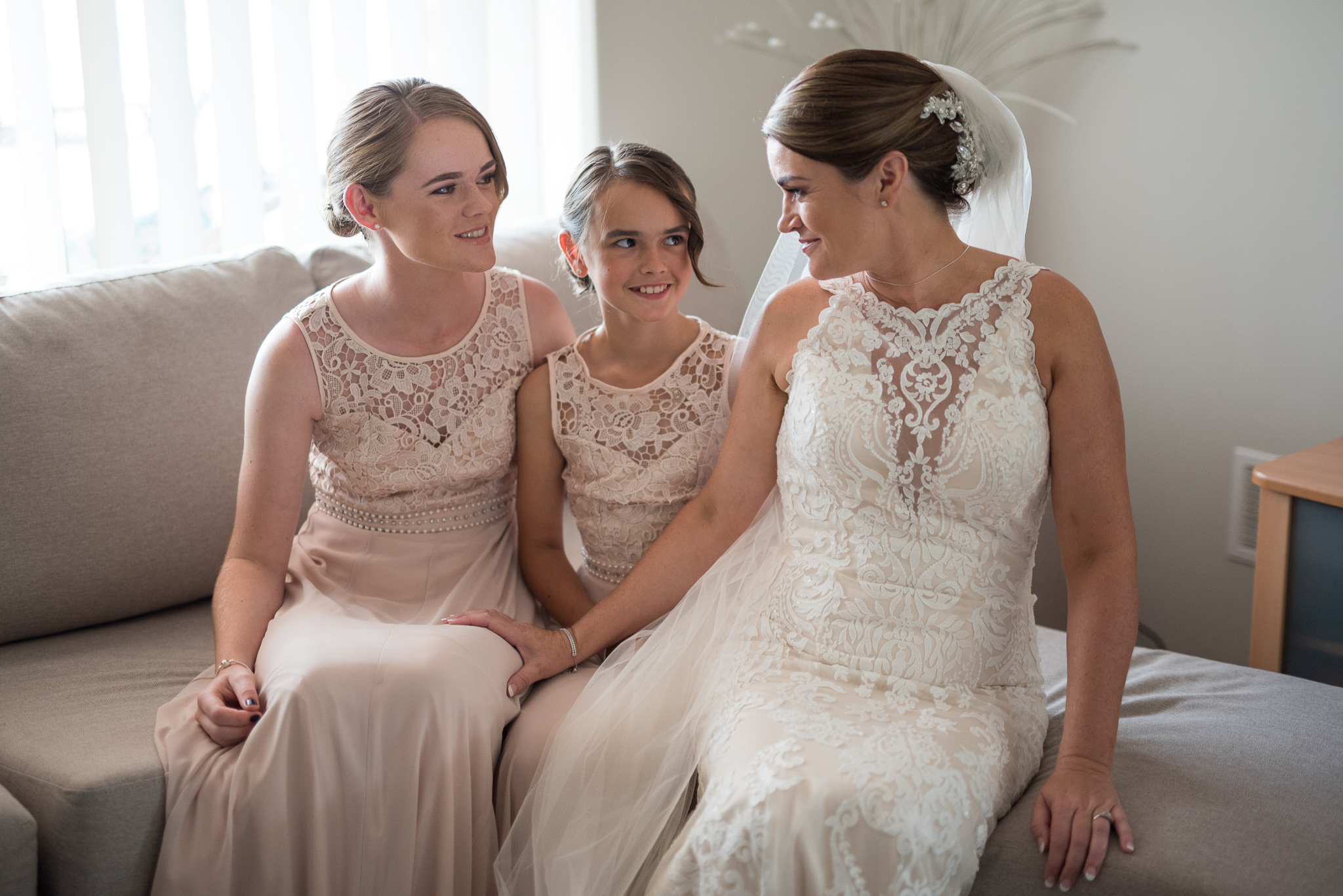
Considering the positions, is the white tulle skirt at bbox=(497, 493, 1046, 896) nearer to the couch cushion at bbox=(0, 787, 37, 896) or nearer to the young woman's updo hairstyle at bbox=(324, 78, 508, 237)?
the couch cushion at bbox=(0, 787, 37, 896)

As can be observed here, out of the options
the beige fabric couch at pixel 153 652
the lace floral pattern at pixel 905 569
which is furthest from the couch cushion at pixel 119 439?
the lace floral pattern at pixel 905 569

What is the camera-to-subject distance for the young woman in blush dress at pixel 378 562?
4.38ft

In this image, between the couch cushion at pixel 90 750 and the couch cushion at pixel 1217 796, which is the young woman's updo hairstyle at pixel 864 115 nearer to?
the couch cushion at pixel 1217 796

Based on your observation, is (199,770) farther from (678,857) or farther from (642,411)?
(642,411)

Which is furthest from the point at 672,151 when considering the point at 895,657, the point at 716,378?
the point at 895,657

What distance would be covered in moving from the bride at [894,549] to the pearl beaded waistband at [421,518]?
0.27 metres

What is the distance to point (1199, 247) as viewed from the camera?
2311mm

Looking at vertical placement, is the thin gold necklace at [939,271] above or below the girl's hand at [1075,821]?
above

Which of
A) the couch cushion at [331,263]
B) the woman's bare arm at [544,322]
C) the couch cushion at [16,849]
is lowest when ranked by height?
the couch cushion at [16,849]

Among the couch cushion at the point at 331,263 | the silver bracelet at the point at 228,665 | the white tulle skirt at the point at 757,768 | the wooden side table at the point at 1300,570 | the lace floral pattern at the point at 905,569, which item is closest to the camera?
the white tulle skirt at the point at 757,768

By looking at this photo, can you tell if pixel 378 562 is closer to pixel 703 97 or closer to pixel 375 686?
pixel 375 686

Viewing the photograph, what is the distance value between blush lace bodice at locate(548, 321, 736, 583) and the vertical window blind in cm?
101

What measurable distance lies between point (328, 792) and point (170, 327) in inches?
37.0

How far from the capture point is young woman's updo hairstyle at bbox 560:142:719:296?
63.9 inches
